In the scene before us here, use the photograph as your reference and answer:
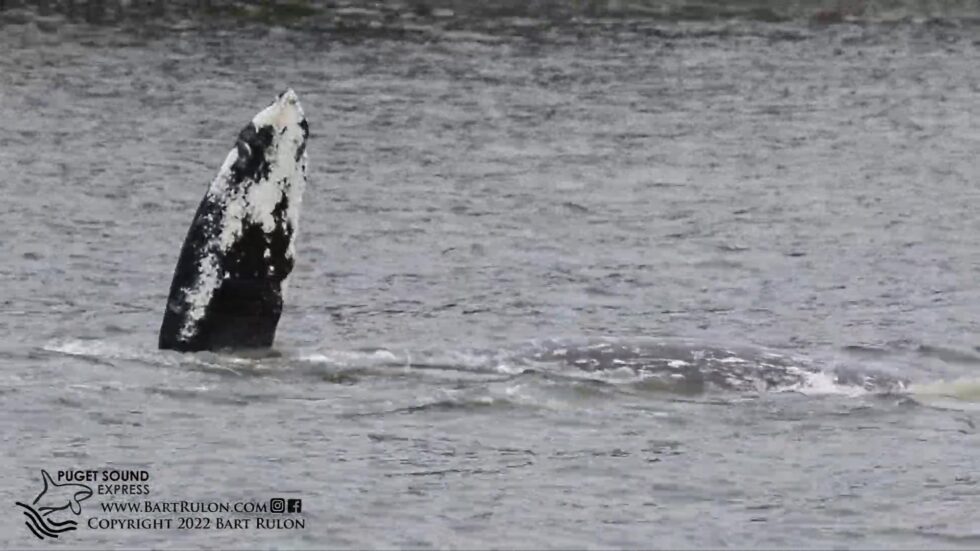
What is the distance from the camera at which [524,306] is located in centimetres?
2227

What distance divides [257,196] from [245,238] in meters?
0.33

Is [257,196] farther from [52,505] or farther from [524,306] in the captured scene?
[524,306]

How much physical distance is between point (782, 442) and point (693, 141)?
20979mm

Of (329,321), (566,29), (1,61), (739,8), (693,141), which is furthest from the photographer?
(739,8)

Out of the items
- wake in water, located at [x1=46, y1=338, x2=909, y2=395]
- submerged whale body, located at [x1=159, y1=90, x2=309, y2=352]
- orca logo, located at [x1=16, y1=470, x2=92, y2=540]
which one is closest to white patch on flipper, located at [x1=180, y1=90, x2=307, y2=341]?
submerged whale body, located at [x1=159, y1=90, x2=309, y2=352]

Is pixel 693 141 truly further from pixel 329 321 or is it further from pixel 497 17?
pixel 497 17

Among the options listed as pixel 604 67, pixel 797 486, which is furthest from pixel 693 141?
pixel 797 486

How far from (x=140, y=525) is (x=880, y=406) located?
5828 millimetres

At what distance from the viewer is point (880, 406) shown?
1720 cm

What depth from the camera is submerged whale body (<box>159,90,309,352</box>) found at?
17.8 m

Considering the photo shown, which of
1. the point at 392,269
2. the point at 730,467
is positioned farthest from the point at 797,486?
the point at 392,269

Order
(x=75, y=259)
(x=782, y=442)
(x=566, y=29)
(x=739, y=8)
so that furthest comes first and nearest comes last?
(x=739, y=8) < (x=566, y=29) < (x=75, y=259) < (x=782, y=442)

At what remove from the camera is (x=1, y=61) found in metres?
47.4

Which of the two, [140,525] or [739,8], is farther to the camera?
[739,8]
